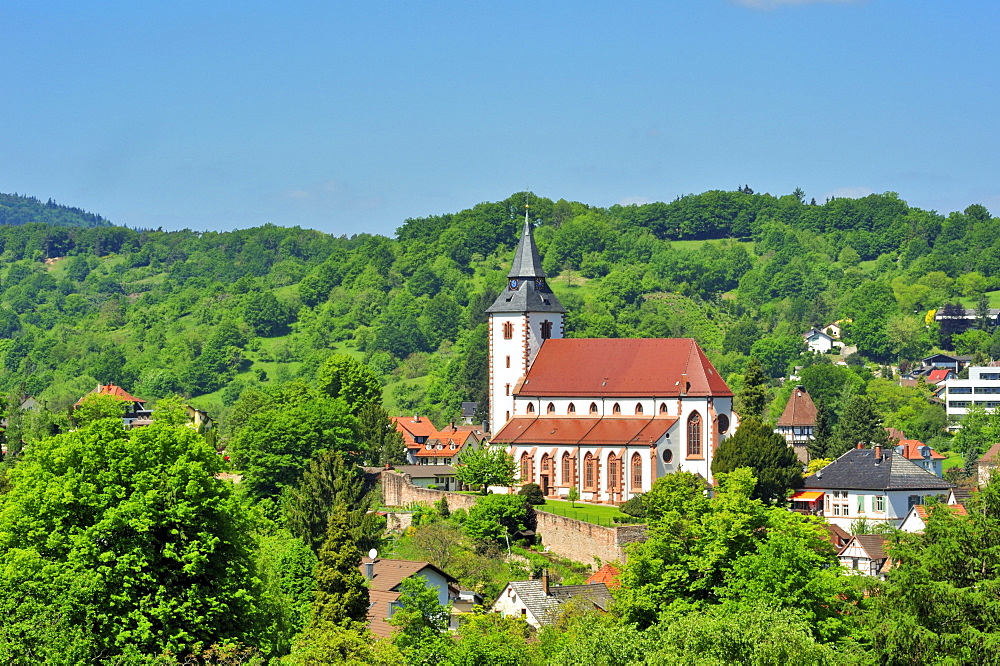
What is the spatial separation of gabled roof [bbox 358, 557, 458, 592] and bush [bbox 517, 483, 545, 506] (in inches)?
473

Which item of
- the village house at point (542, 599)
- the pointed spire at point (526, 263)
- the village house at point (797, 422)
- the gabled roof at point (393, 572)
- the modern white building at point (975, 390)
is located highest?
the pointed spire at point (526, 263)

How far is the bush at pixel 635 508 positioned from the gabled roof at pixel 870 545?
7.84m

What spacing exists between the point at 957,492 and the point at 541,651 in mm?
37443

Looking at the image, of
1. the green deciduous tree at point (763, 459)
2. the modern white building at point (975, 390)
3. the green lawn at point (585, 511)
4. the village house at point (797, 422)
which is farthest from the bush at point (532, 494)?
the modern white building at point (975, 390)

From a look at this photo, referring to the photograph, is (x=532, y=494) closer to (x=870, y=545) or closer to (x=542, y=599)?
(x=870, y=545)

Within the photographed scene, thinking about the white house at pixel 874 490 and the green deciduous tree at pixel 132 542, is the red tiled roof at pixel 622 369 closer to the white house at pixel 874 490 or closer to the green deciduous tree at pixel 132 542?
the white house at pixel 874 490

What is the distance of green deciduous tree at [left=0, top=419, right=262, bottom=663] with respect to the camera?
35.8m

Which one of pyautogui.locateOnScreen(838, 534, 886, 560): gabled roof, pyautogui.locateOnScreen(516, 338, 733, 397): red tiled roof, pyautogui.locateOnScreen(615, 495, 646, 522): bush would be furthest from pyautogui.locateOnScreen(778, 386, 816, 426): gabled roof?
pyautogui.locateOnScreen(838, 534, 886, 560): gabled roof

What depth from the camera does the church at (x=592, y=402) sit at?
7588 centimetres

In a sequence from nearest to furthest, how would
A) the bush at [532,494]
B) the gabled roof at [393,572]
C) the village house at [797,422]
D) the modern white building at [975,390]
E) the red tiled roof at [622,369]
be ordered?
the gabled roof at [393,572]
the bush at [532,494]
the red tiled roof at [622,369]
the village house at [797,422]
the modern white building at [975,390]

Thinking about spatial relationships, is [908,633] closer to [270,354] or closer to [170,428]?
[170,428]

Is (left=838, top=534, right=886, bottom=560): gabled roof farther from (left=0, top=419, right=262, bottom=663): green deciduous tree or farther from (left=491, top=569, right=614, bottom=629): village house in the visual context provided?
(left=0, top=419, right=262, bottom=663): green deciduous tree

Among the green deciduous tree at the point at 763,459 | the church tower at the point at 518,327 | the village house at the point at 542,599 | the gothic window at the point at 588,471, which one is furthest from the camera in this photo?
the church tower at the point at 518,327

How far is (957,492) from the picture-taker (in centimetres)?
7675
